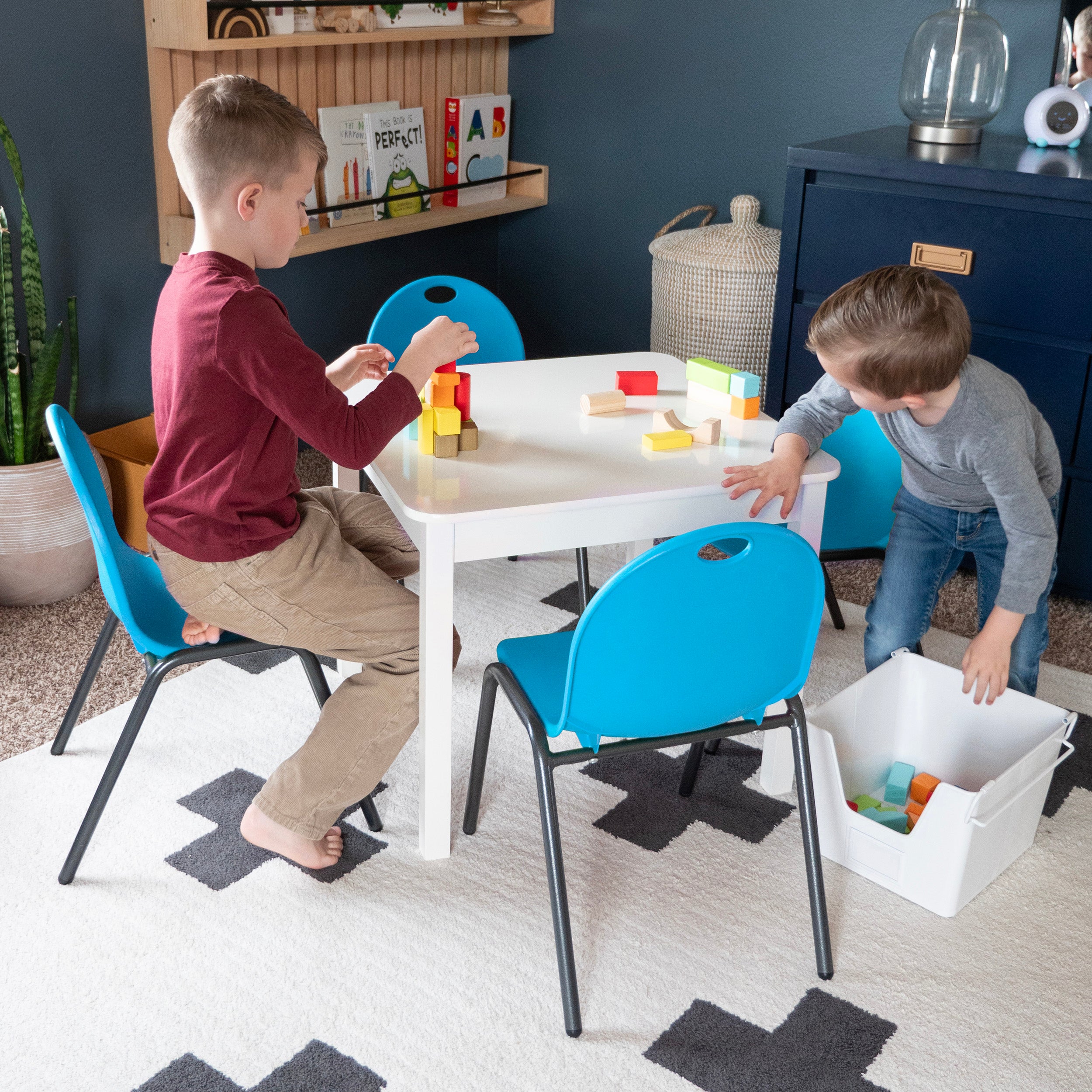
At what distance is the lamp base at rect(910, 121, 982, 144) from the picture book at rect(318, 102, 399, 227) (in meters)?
1.47

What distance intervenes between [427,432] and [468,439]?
6cm

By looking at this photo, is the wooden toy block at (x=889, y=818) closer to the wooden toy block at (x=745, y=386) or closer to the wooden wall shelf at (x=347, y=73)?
the wooden toy block at (x=745, y=386)

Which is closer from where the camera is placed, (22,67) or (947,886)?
(947,886)

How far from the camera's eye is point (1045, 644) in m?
1.97

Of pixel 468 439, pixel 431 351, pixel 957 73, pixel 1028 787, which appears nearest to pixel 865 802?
pixel 1028 787

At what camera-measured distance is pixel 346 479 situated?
215 cm

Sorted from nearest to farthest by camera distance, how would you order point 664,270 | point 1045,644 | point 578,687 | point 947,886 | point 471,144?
1. point 578,687
2. point 947,886
3. point 1045,644
4. point 664,270
5. point 471,144

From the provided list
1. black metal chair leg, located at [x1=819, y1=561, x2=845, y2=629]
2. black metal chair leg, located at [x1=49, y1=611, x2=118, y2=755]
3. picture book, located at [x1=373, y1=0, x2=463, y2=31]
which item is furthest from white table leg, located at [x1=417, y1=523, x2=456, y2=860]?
picture book, located at [x1=373, y1=0, x2=463, y2=31]

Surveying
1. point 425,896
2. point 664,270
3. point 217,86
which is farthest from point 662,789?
point 664,270

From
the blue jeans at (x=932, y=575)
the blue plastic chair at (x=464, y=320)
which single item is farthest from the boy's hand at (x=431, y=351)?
the blue jeans at (x=932, y=575)

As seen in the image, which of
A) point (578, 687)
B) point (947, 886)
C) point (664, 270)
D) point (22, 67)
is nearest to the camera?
point (578, 687)

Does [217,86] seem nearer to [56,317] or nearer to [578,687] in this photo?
[578,687]

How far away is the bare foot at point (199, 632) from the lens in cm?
168

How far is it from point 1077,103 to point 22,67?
7.76 ft
